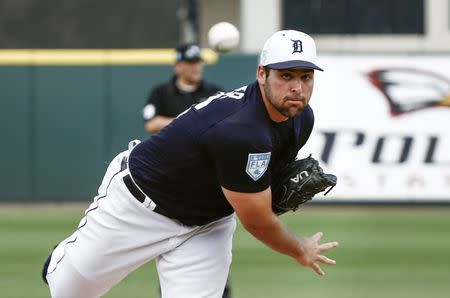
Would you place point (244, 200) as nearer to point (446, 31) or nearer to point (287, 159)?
point (287, 159)

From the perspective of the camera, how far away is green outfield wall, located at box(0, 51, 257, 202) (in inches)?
592

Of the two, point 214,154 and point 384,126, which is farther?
point 384,126

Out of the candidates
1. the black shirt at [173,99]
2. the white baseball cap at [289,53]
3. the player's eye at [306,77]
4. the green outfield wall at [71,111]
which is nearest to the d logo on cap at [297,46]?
the white baseball cap at [289,53]

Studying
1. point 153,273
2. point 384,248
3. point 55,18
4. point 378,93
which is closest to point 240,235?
point 384,248

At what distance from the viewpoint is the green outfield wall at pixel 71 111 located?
15.0m

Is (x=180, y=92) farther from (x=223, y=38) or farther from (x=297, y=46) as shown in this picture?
(x=297, y=46)

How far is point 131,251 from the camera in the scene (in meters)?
5.83

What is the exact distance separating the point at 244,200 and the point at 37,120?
9991 millimetres

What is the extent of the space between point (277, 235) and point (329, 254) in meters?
5.04

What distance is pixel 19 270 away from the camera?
9.64 metres

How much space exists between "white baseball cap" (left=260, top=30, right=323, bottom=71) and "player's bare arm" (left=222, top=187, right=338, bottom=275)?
64 cm

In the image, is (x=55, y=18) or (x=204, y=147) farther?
(x=55, y=18)

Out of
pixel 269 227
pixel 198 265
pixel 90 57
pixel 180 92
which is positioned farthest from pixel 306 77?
pixel 90 57

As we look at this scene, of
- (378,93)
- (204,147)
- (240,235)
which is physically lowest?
(240,235)
